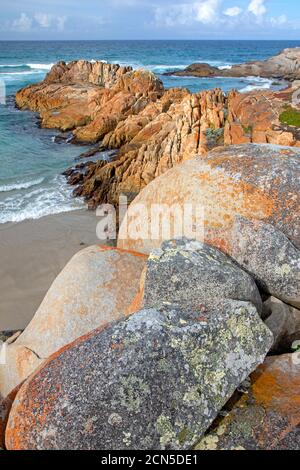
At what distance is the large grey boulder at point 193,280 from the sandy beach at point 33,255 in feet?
25.6

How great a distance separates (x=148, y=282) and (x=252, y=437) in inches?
74.0

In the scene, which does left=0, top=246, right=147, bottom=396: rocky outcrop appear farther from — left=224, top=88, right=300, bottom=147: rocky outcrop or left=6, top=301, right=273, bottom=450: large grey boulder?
left=224, top=88, right=300, bottom=147: rocky outcrop

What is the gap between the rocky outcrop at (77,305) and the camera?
5480 mm

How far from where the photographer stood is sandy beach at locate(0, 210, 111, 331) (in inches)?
485

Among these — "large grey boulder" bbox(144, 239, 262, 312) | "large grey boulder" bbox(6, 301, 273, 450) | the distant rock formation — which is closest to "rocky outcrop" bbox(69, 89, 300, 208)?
the distant rock formation

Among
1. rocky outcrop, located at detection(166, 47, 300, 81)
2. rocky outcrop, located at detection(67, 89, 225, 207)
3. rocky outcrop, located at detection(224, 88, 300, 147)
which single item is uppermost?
rocky outcrop, located at detection(166, 47, 300, 81)

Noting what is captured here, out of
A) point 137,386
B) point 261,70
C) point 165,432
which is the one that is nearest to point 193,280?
point 137,386

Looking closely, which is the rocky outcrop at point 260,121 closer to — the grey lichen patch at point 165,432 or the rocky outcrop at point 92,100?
the grey lichen patch at point 165,432

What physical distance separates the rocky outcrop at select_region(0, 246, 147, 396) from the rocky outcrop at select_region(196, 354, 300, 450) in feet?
6.74

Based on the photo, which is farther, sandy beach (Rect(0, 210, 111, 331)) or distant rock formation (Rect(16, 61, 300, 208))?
distant rock formation (Rect(16, 61, 300, 208))

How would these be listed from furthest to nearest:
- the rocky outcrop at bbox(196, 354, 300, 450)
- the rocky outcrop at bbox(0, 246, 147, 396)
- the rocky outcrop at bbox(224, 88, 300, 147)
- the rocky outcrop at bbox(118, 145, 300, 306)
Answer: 1. the rocky outcrop at bbox(224, 88, 300, 147)
2. the rocky outcrop at bbox(0, 246, 147, 396)
3. the rocky outcrop at bbox(118, 145, 300, 306)
4. the rocky outcrop at bbox(196, 354, 300, 450)
